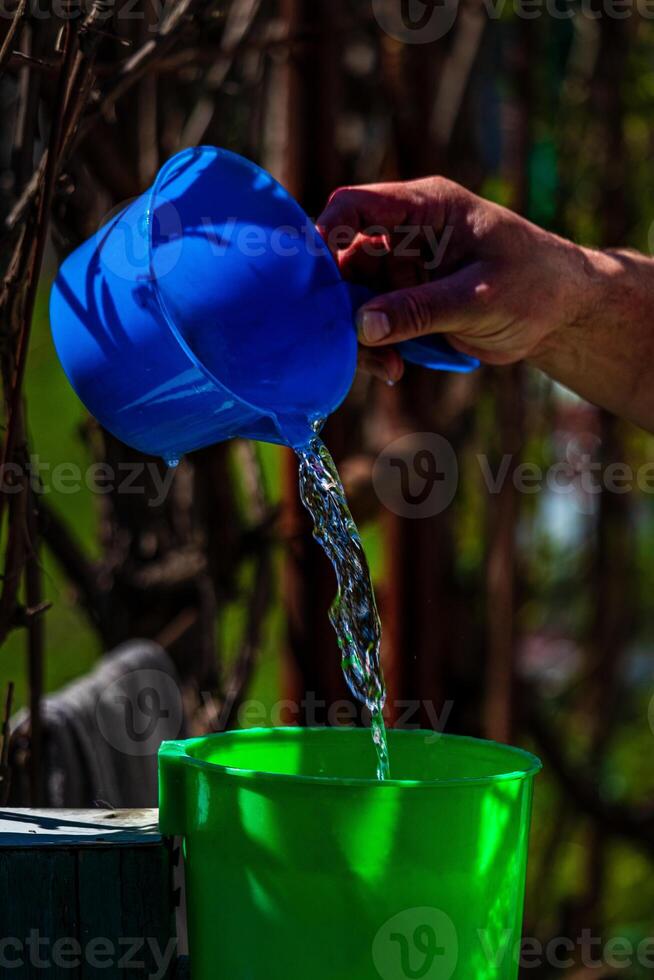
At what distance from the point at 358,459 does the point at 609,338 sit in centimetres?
109

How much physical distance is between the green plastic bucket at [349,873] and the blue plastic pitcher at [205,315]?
1.04 ft

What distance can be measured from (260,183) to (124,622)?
52.5 inches

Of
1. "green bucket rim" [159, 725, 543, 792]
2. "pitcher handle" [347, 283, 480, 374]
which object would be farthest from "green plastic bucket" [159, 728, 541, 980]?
"pitcher handle" [347, 283, 480, 374]

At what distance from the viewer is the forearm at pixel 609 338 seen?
1.37 meters

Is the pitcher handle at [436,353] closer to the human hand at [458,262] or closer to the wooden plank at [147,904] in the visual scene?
the human hand at [458,262]

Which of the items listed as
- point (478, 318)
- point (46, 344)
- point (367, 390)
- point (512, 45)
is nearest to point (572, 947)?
point (367, 390)

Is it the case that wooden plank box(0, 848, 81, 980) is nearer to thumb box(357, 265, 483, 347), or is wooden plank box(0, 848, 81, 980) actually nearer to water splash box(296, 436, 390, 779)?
water splash box(296, 436, 390, 779)

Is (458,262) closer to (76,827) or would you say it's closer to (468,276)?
(468,276)

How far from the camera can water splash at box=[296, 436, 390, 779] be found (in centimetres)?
113

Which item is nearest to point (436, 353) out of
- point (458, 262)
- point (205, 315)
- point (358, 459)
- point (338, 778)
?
point (458, 262)

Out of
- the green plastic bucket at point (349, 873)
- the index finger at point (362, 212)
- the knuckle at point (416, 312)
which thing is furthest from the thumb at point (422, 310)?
the green plastic bucket at point (349, 873)

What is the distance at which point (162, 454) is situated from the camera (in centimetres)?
111

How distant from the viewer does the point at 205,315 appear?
975 millimetres

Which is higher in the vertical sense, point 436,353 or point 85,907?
point 436,353
